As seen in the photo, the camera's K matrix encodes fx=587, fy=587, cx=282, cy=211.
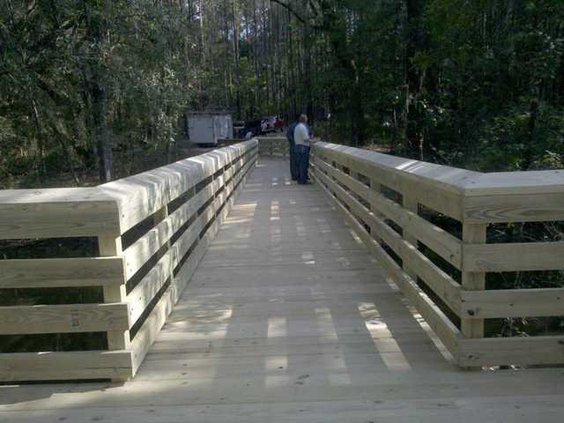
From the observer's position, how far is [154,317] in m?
Result: 3.66

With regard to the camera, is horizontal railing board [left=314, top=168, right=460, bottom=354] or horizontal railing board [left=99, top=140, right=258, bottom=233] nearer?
horizontal railing board [left=99, top=140, right=258, bottom=233]

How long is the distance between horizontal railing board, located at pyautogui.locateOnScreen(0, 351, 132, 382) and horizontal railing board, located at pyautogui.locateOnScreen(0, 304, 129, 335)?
0.50 feet

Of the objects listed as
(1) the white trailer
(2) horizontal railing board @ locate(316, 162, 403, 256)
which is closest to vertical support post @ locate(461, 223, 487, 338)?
(2) horizontal railing board @ locate(316, 162, 403, 256)

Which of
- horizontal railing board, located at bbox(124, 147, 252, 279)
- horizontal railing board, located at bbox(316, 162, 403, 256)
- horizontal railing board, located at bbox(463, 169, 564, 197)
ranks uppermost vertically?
horizontal railing board, located at bbox(463, 169, 564, 197)

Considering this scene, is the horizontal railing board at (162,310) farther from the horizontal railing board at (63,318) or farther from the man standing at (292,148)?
the man standing at (292,148)

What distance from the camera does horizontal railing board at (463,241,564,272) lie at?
2.84m

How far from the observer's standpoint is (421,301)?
3.82m

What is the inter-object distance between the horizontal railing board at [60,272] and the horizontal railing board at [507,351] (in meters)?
1.79

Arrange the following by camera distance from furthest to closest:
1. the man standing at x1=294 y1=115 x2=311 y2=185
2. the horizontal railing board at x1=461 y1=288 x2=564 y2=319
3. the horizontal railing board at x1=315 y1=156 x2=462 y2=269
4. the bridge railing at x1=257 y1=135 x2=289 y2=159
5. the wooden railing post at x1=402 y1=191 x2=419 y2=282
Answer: the bridge railing at x1=257 y1=135 x2=289 y2=159 < the man standing at x1=294 y1=115 x2=311 y2=185 < the wooden railing post at x1=402 y1=191 x2=419 y2=282 < the horizontal railing board at x1=315 y1=156 x2=462 y2=269 < the horizontal railing board at x1=461 y1=288 x2=564 y2=319

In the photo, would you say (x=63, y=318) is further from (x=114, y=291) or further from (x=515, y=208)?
(x=515, y=208)

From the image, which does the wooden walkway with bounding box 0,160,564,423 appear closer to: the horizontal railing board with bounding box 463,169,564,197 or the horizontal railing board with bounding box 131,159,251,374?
the horizontal railing board with bounding box 131,159,251,374

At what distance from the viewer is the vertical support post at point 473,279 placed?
113 inches

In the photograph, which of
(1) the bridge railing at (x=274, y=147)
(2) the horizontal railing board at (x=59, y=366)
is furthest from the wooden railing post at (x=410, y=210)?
(1) the bridge railing at (x=274, y=147)

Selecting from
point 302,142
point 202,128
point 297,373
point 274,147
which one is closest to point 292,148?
point 302,142
